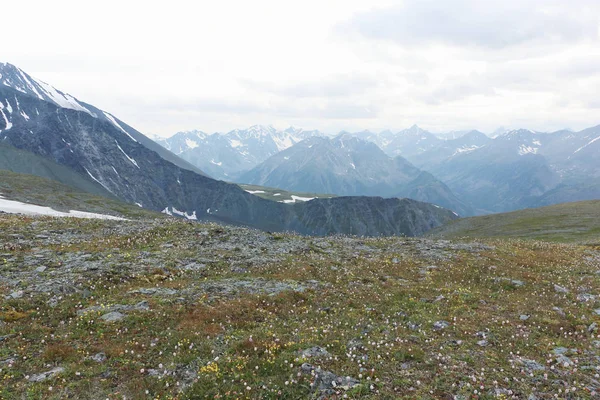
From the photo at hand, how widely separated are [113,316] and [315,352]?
9560mm

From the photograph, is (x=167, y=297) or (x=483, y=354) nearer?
(x=483, y=354)

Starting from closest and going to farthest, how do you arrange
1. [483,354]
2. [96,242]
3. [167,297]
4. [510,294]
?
[483,354] < [167,297] < [510,294] < [96,242]

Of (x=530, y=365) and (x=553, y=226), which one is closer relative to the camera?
(x=530, y=365)

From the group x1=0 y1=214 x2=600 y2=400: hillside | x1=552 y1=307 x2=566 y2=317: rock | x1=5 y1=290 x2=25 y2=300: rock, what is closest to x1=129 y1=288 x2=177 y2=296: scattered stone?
x1=0 y1=214 x2=600 y2=400: hillside

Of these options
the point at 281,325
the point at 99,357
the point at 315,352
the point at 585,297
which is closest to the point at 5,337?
the point at 99,357

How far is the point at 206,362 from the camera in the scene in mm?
12312

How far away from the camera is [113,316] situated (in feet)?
51.0

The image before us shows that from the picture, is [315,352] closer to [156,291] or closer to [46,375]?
[46,375]

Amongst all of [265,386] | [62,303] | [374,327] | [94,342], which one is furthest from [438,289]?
[62,303]

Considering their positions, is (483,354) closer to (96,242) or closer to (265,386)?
(265,386)

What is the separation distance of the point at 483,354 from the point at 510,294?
32.4ft

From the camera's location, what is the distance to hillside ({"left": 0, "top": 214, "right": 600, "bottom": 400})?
36.5ft

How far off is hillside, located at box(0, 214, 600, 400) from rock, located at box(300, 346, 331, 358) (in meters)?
0.09

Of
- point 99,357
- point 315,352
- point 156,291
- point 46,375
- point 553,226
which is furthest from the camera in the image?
point 553,226
